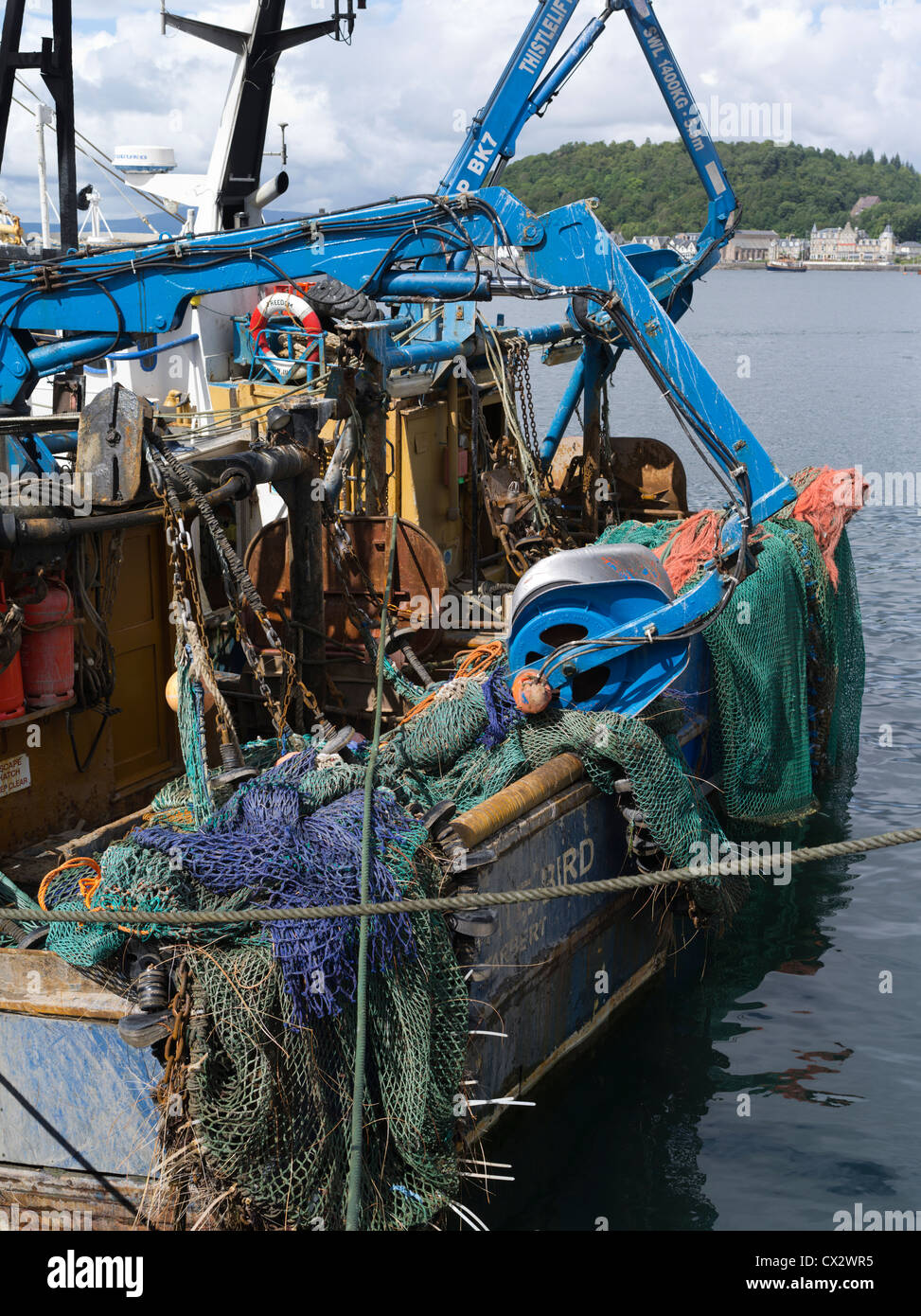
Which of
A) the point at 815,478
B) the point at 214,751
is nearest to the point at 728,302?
the point at 815,478

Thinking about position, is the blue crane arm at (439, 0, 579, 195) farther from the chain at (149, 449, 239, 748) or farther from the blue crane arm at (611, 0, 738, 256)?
the chain at (149, 449, 239, 748)

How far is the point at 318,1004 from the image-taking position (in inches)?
194

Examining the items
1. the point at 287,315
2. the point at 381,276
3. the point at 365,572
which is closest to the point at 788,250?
the point at 287,315

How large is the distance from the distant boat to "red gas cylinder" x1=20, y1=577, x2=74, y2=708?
5396 inches

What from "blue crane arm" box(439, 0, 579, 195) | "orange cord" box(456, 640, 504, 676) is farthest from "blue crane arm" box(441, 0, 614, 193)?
"orange cord" box(456, 640, 504, 676)

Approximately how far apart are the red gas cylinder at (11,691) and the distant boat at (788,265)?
137 m

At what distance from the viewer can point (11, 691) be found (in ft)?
21.7

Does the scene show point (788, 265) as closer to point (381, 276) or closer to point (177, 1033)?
point (381, 276)

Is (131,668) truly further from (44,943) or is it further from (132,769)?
(44,943)

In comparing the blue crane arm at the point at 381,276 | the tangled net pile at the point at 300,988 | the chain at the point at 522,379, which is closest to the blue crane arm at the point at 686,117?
the chain at the point at 522,379

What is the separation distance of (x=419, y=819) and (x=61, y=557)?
92.3 inches

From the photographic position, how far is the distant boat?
133 meters

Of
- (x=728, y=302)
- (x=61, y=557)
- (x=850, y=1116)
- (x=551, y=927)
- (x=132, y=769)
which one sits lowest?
(x=850, y=1116)
